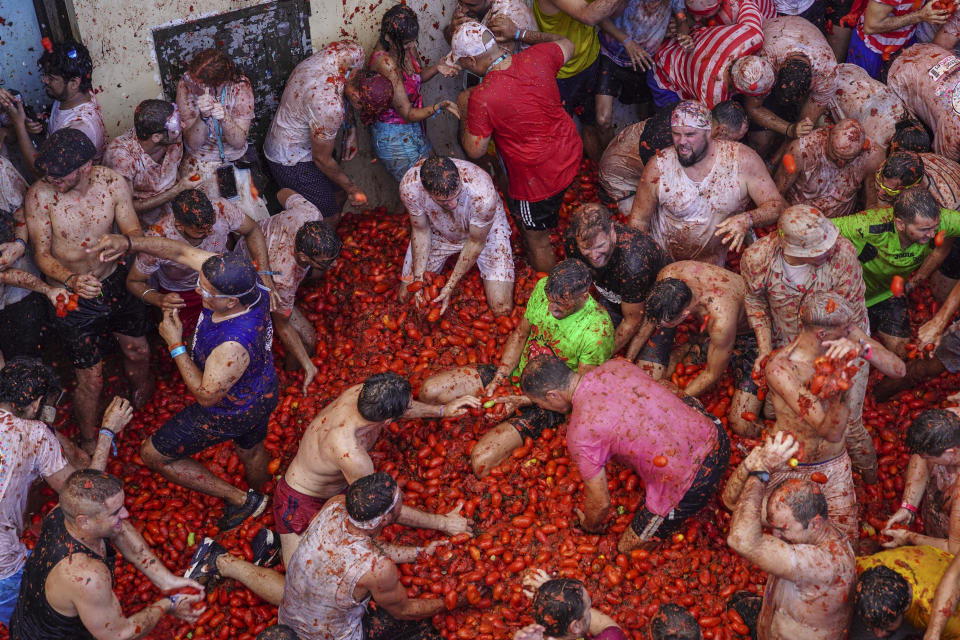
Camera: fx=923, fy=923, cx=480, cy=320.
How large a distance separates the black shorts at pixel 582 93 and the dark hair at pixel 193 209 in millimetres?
3205

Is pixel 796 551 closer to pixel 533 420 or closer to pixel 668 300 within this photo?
pixel 668 300

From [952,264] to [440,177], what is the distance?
381 cm

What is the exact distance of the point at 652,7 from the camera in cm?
749

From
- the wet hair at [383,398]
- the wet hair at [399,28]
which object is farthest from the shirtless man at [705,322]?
the wet hair at [399,28]

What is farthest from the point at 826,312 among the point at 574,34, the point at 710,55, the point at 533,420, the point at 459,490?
the point at 574,34

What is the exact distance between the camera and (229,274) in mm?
5445

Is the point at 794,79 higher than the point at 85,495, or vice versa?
A: the point at 794,79

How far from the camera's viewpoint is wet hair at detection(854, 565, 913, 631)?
449 centimetres

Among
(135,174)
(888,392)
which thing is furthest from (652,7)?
(135,174)

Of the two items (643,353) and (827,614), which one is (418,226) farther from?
(827,614)

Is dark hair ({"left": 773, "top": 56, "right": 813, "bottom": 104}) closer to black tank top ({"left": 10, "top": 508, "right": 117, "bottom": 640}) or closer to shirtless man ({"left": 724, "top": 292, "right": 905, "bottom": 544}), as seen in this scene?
shirtless man ({"left": 724, "top": 292, "right": 905, "bottom": 544})

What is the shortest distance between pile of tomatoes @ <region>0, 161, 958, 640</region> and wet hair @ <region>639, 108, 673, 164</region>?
4.38ft

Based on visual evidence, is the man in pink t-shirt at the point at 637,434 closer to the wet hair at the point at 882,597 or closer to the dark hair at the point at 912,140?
the wet hair at the point at 882,597

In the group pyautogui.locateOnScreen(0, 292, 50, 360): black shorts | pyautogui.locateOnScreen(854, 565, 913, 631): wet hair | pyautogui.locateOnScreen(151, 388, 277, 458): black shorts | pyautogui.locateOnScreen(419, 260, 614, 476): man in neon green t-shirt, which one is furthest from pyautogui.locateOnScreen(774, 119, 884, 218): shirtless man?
pyautogui.locateOnScreen(0, 292, 50, 360): black shorts
